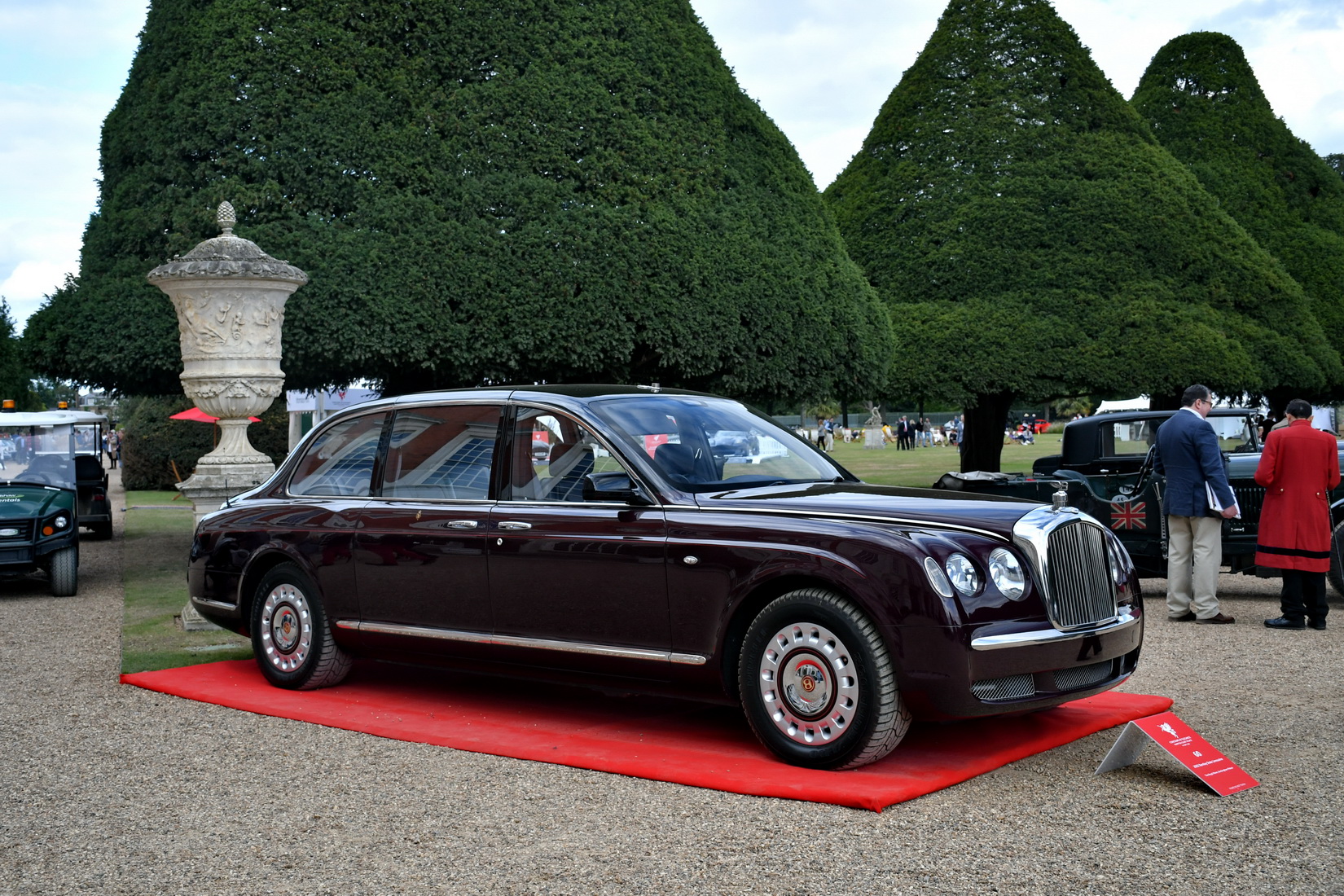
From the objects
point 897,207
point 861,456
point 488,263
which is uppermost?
point 897,207

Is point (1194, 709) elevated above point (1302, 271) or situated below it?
below

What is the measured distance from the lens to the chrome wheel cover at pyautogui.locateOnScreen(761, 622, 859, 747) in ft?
18.0

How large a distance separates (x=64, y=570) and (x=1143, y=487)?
1104 cm

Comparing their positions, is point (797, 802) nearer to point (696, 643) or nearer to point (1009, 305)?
point (696, 643)

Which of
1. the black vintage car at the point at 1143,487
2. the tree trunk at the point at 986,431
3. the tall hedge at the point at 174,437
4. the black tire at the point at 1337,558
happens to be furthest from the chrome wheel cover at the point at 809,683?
the tall hedge at the point at 174,437

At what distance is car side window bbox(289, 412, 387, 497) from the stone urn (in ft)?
8.03

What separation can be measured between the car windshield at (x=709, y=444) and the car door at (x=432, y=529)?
883mm

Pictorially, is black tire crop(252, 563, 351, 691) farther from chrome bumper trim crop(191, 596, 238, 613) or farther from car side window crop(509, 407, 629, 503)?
car side window crop(509, 407, 629, 503)

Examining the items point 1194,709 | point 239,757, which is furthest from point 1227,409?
point 239,757

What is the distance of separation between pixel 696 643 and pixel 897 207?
76.8 ft

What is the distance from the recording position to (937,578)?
17.5 feet

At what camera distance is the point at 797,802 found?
17.1 ft

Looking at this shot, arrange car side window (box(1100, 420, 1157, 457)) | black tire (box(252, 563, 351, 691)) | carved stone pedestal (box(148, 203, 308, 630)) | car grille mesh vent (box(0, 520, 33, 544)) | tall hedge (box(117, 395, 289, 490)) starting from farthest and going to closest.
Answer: tall hedge (box(117, 395, 289, 490)), car side window (box(1100, 420, 1157, 457)), car grille mesh vent (box(0, 520, 33, 544)), carved stone pedestal (box(148, 203, 308, 630)), black tire (box(252, 563, 351, 691))

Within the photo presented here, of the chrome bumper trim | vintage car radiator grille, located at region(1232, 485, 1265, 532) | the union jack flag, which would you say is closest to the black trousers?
vintage car radiator grille, located at region(1232, 485, 1265, 532)
